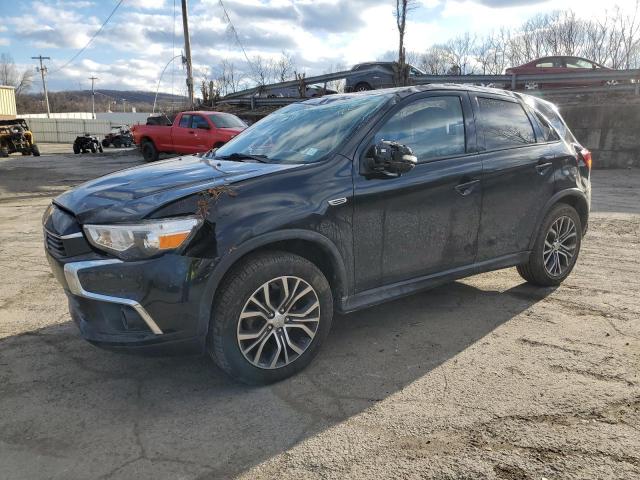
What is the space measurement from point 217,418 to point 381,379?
1057 mm

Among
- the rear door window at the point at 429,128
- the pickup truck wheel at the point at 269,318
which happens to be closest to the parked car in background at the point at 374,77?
the rear door window at the point at 429,128

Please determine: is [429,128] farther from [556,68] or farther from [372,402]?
[556,68]

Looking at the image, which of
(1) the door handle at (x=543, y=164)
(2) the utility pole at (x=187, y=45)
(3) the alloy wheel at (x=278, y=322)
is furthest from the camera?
(2) the utility pole at (x=187, y=45)

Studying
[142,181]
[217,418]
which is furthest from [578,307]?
[142,181]

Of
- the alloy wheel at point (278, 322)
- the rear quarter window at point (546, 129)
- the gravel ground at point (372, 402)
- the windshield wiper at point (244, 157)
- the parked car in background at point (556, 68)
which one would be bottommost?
the gravel ground at point (372, 402)

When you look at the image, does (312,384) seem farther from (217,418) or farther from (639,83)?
(639,83)

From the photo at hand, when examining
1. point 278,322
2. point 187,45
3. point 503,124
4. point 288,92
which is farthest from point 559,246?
point 187,45

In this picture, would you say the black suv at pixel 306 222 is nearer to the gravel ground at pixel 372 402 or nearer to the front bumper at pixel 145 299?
the front bumper at pixel 145 299

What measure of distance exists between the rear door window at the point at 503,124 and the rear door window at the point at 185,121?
13.8 m

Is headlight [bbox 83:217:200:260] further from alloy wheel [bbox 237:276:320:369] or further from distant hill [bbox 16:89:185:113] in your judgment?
distant hill [bbox 16:89:185:113]

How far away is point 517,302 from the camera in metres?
4.71

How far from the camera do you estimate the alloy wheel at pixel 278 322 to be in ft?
10.4

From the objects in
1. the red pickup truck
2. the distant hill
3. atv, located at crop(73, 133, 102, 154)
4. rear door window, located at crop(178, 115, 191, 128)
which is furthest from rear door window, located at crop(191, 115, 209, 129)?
the distant hill

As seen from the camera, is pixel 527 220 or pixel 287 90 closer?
pixel 527 220
